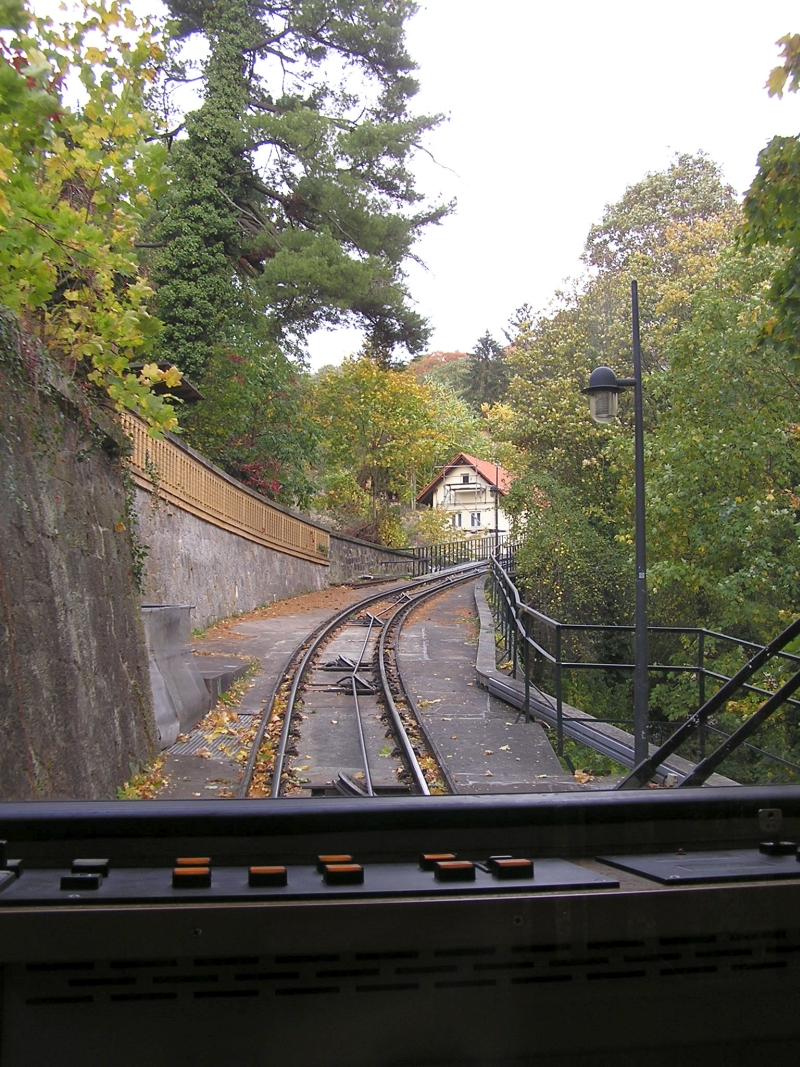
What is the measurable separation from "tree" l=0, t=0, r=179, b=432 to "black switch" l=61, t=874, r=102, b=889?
3.88 metres

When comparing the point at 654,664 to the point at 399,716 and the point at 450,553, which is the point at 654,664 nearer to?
the point at 399,716

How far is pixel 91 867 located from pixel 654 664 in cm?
758

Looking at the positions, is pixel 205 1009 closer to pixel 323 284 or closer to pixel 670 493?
pixel 323 284

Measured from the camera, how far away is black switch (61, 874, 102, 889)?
1667mm

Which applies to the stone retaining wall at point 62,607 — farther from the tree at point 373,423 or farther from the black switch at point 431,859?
the tree at point 373,423

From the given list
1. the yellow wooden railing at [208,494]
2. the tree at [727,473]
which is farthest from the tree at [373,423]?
the tree at [727,473]

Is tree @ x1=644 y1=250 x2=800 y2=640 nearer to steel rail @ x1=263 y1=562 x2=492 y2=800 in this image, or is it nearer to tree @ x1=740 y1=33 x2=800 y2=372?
steel rail @ x1=263 y1=562 x2=492 y2=800

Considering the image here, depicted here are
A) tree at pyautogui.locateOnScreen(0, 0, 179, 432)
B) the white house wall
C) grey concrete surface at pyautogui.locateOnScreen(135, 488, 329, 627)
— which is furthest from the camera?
the white house wall

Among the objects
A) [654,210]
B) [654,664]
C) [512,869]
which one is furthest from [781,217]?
[654,210]

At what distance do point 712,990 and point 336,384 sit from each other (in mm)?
26016

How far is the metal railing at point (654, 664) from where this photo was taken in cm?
265

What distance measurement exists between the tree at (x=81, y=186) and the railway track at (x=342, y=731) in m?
3.02

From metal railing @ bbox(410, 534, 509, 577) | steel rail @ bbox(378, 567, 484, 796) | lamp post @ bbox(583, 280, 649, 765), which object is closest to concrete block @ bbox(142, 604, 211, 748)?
steel rail @ bbox(378, 567, 484, 796)

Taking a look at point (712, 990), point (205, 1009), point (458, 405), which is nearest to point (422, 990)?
point (205, 1009)
